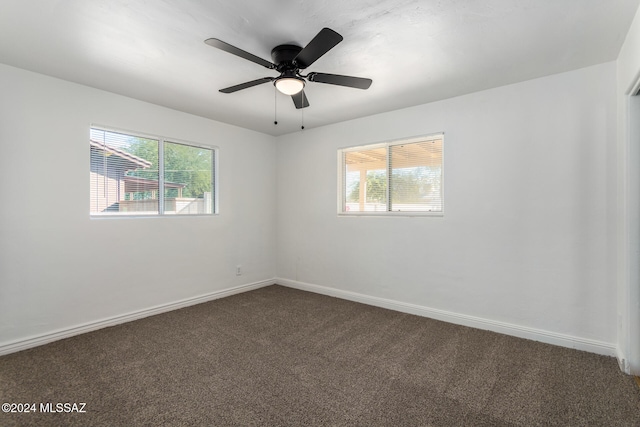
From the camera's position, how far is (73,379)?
7.34 ft

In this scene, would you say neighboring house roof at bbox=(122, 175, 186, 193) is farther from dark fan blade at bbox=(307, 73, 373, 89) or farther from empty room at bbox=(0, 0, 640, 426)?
dark fan blade at bbox=(307, 73, 373, 89)

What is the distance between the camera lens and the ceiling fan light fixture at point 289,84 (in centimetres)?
233

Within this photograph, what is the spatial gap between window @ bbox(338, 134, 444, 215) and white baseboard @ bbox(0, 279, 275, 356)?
2.08 meters

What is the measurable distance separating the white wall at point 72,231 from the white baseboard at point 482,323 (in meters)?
1.93

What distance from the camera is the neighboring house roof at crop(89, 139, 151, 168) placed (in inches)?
128

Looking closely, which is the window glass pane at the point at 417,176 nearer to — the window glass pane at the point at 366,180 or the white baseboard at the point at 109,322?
the window glass pane at the point at 366,180

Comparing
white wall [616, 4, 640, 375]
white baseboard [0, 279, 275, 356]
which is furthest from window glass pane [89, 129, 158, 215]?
white wall [616, 4, 640, 375]

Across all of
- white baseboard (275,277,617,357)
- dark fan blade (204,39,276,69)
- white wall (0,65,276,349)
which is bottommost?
white baseboard (275,277,617,357)

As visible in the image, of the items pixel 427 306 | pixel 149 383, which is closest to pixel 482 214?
pixel 427 306

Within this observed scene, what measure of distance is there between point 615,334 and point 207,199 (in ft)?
14.9

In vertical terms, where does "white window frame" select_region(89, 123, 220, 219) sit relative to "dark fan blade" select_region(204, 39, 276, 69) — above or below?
below

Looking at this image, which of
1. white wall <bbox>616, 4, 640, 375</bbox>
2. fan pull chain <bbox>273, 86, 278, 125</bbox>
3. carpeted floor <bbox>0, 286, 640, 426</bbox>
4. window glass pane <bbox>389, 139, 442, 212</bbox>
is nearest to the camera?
carpeted floor <bbox>0, 286, 640, 426</bbox>

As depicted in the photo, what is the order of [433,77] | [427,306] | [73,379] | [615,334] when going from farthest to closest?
1. [427,306]
2. [433,77]
3. [615,334]
4. [73,379]

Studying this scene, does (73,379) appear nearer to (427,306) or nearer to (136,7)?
(136,7)
